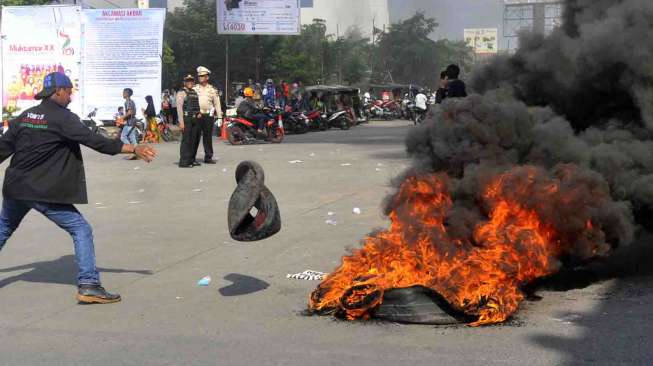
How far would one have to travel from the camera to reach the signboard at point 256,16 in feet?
113

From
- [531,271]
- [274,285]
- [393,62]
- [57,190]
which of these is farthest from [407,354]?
[393,62]

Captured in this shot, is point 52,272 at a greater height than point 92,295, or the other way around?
point 92,295

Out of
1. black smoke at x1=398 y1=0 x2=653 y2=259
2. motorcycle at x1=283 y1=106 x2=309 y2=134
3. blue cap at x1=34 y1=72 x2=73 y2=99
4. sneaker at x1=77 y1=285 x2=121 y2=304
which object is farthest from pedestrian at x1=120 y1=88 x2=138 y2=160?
black smoke at x1=398 y1=0 x2=653 y2=259

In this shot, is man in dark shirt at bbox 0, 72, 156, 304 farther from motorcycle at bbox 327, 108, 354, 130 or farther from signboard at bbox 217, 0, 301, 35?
signboard at bbox 217, 0, 301, 35

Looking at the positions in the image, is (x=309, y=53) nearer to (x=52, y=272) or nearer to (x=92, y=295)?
(x=52, y=272)

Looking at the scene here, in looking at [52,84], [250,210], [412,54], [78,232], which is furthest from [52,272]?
[412,54]

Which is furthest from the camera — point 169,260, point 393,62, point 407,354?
point 393,62

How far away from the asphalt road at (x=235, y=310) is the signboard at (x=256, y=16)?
24020 millimetres

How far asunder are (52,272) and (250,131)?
15567mm

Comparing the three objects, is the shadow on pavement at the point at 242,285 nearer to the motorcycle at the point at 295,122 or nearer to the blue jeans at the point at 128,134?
the blue jeans at the point at 128,134

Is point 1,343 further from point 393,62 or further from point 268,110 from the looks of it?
point 393,62

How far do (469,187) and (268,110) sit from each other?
17932 millimetres

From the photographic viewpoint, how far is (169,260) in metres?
8.11

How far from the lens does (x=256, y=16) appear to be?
34594 millimetres
